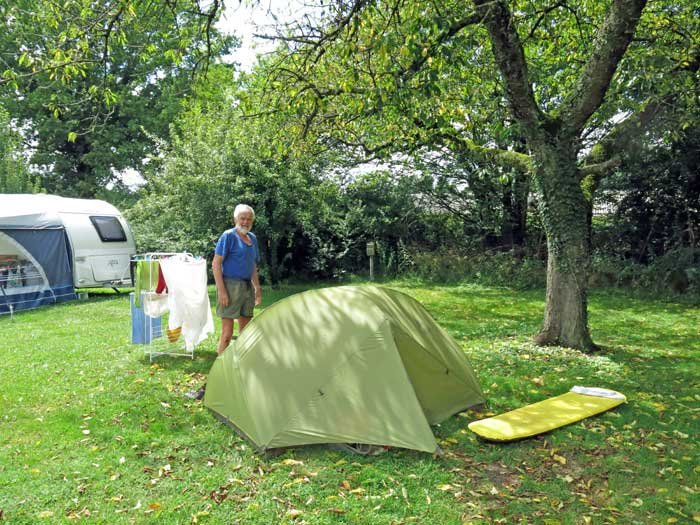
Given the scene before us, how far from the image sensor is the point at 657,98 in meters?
5.81

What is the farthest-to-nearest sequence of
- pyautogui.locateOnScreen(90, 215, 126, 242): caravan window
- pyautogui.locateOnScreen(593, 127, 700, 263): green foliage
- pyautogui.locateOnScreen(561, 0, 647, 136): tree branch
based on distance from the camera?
pyautogui.locateOnScreen(90, 215, 126, 242): caravan window, pyautogui.locateOnScreen(593, 127, 700, 263): green foliage, pyautogui.locateOnScreen(561, 0, 647, 136): tree branch

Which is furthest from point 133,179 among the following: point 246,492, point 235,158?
point 246,492

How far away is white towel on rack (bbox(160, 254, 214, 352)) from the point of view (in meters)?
5.80

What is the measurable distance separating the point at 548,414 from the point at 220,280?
11.0ft

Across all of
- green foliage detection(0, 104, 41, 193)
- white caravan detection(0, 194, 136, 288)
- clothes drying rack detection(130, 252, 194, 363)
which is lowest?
clothes drying rack detection(130, 252, 194, 363)

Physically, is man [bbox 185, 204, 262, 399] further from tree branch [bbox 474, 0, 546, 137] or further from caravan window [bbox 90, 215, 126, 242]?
caravan window [bbox 90, 215, 126, 242]

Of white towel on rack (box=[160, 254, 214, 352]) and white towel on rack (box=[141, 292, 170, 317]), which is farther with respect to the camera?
white towel on rack (box=[141, 292, 170, 317])

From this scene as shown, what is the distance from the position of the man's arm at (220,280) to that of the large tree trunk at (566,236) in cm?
402

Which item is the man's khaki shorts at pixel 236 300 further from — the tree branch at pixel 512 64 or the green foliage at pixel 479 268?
the green foliage at pixel 479 268

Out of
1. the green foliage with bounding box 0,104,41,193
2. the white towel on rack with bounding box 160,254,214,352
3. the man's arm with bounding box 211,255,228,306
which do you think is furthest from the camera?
the green foliage with bounding box 0,104,41,193

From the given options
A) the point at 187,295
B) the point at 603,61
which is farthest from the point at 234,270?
the point at 603,61

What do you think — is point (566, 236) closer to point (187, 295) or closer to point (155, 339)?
point (187, 295)

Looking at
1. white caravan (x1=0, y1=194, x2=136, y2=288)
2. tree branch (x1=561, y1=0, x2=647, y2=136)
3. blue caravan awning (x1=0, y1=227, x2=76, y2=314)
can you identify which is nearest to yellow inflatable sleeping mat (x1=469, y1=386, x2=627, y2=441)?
tree branch (x1=561, y1=0, x2=647, y2=136)

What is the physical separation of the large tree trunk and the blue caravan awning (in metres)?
10.2
